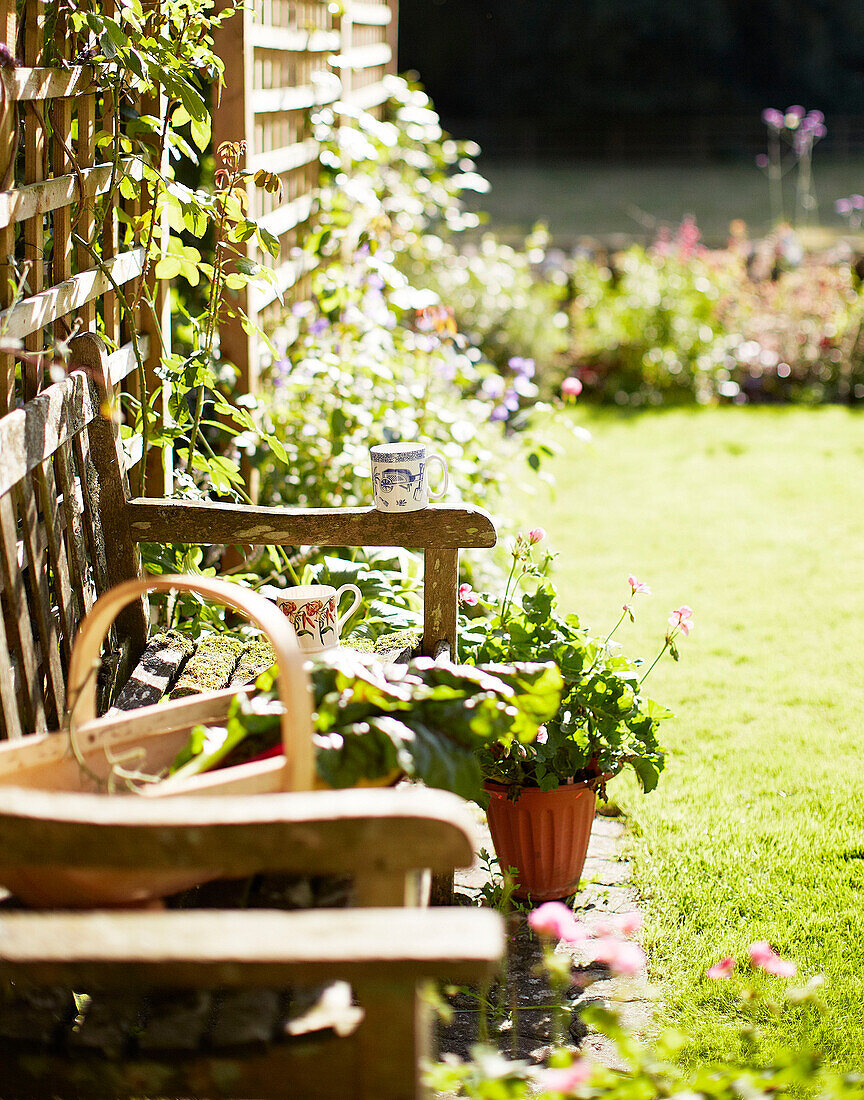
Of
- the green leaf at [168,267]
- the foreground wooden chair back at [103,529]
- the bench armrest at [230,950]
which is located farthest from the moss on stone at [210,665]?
the bench armrest at [230,950]

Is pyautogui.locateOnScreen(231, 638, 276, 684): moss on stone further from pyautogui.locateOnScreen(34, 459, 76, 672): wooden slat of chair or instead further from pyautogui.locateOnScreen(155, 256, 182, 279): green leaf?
pyautogui.locateOnScreen(155, 256, 182, 279): green leaf

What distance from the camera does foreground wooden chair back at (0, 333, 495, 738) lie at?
1.85m

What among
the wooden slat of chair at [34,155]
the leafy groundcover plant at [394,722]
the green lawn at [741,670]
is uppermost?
the wooden slat of chair at [34,155]

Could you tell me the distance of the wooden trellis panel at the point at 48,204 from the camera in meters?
1.83

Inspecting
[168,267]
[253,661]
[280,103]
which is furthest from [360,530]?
[280,103]

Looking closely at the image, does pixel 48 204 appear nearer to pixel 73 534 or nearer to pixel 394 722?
pixel 73 534

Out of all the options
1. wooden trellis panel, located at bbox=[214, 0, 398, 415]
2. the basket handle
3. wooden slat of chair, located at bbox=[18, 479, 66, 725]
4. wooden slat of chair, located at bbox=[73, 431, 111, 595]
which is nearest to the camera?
the basket handle

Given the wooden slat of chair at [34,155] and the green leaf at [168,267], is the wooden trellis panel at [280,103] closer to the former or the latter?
the green leaf at [168,267]

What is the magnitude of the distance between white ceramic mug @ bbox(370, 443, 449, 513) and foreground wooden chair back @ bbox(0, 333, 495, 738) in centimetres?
3

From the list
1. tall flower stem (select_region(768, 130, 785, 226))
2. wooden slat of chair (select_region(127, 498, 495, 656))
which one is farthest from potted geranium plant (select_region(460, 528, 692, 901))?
tall flower stem (select_region(768, 130, 785, 226))

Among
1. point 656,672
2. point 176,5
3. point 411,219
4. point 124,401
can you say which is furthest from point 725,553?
point 176,5

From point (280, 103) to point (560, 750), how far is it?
2575 mm

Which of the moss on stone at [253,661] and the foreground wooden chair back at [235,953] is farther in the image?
the moss on stone at [253,661]

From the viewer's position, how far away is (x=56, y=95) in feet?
6.68
